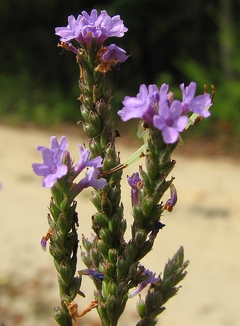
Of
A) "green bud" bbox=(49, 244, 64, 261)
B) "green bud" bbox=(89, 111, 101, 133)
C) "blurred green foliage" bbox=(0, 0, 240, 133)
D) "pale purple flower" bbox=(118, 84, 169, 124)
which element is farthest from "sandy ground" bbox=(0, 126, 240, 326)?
"blurred green foliage" bbox=(0, 0, 240, 133)

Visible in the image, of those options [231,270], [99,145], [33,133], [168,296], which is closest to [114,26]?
[99,145]

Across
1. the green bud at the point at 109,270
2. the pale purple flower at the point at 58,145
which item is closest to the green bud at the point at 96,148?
the pale purple flower at the point at 58,145

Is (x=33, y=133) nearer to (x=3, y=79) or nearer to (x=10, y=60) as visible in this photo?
(x=3, y=79)

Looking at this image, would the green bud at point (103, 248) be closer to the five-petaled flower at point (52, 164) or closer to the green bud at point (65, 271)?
the green bud at point (65, 271)

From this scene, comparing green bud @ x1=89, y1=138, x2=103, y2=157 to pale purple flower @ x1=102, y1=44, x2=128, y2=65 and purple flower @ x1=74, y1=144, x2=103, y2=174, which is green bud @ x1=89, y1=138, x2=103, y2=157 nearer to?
purple flower @ x1=74, y1=144, x2=103, y2=174

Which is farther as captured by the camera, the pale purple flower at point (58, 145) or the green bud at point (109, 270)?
the green bud at point (109, 270)

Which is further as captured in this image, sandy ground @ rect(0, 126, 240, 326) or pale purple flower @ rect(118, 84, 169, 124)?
sandy ground @ rect(0, 126, 240, 326)
